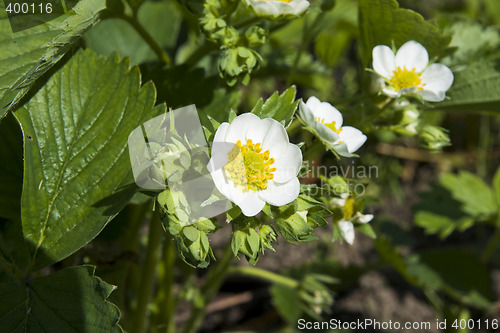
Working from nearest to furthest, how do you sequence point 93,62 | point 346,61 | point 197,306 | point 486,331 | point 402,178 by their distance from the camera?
point 93,62
point 197,306
point 486,331
point 402,178
point 346,61

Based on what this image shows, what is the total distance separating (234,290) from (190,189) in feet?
4.48

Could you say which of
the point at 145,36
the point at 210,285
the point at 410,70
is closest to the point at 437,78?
the point at 410,70

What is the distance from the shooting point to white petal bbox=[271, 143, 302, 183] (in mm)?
1132

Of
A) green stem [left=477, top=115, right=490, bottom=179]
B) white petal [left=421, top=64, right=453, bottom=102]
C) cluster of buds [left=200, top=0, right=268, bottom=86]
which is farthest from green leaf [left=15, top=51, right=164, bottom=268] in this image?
green stem [left=477, top=115, right=490, bottom=179]

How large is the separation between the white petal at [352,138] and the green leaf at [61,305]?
619mm

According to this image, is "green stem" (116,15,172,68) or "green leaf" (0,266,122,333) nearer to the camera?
"green leaf" (0,266,122,333)

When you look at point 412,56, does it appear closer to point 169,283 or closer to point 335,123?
point 335,123

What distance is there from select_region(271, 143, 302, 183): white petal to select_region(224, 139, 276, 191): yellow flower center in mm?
13

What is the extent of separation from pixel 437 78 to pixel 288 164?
519mm

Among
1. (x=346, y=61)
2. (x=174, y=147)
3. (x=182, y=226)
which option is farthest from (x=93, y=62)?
(x=346, y=61)

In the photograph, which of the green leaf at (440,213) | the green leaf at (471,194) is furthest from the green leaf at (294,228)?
the green leaf at (471,194)

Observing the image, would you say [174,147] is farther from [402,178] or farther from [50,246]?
[402,178]

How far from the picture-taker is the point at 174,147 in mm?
1109

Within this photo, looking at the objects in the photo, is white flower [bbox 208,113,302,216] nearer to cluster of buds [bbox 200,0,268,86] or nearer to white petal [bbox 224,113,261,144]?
white petal [bbox 224,113,261,144]
